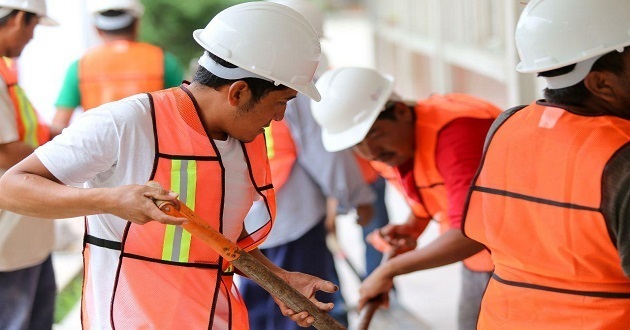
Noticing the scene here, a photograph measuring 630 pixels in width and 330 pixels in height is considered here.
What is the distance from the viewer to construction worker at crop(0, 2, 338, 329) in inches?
87.7

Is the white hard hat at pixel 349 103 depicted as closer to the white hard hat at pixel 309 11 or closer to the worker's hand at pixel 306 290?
the white hard hat at pixel 309 11

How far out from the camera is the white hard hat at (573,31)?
2.16 m

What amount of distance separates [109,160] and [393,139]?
4.53 feet

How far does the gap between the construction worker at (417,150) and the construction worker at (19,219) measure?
44.5 inches

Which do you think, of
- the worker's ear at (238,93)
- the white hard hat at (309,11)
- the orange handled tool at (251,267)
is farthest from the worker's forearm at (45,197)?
the white hard hat at (309,11)

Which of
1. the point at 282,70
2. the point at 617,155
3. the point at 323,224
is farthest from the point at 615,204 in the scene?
the point at 323,224

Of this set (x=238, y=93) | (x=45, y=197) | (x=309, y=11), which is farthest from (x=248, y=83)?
(x=309, y=11)

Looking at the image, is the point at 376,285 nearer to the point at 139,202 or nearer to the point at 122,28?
the point at 139,202

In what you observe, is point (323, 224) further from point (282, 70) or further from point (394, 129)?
point (282, 70)

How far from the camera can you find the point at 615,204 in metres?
2.02

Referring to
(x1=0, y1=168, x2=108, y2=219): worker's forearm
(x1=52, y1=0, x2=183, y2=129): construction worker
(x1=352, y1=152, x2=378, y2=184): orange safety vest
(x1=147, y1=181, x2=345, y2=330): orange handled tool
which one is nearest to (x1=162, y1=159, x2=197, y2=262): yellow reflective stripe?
(x1=147, y1=181, x2=345, y2=330): orange handled tool

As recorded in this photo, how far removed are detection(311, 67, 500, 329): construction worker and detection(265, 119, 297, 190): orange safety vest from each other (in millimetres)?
576

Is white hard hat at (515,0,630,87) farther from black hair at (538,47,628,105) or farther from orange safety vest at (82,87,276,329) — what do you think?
orange safety vest at (82,87,276,329)

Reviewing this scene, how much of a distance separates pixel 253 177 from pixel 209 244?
342mm
